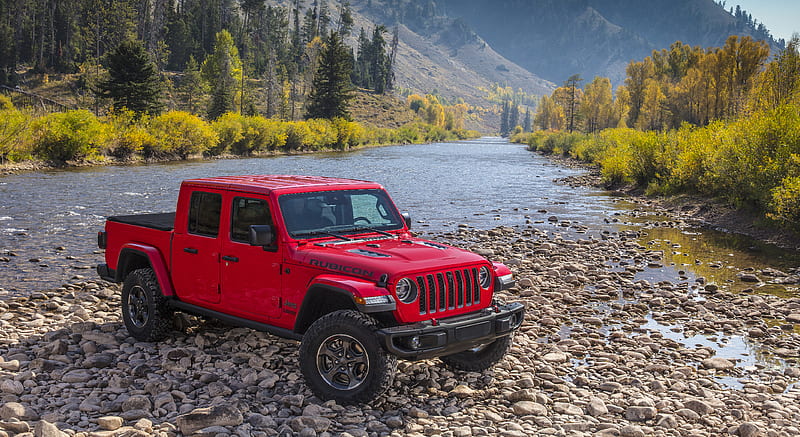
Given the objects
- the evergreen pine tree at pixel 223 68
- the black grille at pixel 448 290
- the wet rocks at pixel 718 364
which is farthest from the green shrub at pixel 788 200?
the evergreen pine tree at pixel 223 68

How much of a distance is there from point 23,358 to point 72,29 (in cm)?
10916

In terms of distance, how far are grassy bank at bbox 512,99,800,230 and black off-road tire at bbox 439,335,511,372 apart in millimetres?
14428

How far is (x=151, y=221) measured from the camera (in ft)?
31.0

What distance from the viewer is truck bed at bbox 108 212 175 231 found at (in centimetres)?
895

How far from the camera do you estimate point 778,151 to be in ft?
70.6

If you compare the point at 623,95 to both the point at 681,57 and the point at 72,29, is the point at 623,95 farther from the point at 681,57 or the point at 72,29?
the point at 72,29

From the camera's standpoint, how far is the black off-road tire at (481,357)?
301 inches

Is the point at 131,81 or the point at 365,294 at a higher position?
the point at 131,81

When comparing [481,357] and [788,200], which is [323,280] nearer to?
[481,357]

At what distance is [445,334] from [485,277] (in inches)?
42.3

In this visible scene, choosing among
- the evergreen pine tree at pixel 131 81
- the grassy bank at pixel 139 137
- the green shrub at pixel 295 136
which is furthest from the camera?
the green shrub at pixel 295 136

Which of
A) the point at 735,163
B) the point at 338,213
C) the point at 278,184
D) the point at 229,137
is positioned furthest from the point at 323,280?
the point at 229,137

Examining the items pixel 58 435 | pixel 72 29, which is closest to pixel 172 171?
pixel 58 435

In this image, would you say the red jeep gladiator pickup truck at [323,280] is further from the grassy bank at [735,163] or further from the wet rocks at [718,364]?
the grassy bank at [735,163]
